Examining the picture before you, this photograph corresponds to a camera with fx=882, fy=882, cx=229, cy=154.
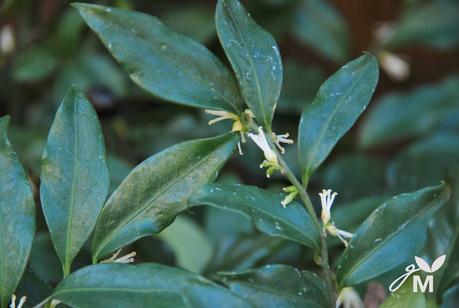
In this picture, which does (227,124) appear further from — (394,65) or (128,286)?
(128,286)

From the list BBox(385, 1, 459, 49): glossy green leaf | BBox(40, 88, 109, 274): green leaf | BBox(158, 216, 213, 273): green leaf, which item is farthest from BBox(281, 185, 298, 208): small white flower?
BBox(385, 1, 459, 49): glossy green leaf

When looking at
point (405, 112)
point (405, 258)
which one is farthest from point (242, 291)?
point (405, 112)

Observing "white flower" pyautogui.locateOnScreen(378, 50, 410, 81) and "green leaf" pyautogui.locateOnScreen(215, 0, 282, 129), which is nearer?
"green leaf" pyautogui.locateOnScreen(215, 0, 282, 129)

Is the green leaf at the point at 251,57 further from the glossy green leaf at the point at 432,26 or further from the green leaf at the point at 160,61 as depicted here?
the glossy green leaf at the point at 432,26

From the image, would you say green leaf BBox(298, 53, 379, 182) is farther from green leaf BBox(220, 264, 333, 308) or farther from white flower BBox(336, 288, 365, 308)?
white flower BBox(336, 288, 365, 308)

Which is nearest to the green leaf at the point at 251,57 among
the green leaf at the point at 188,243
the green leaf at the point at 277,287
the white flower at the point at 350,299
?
the green leaf at the point at 277,287

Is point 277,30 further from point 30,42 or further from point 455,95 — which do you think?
point 30,42
